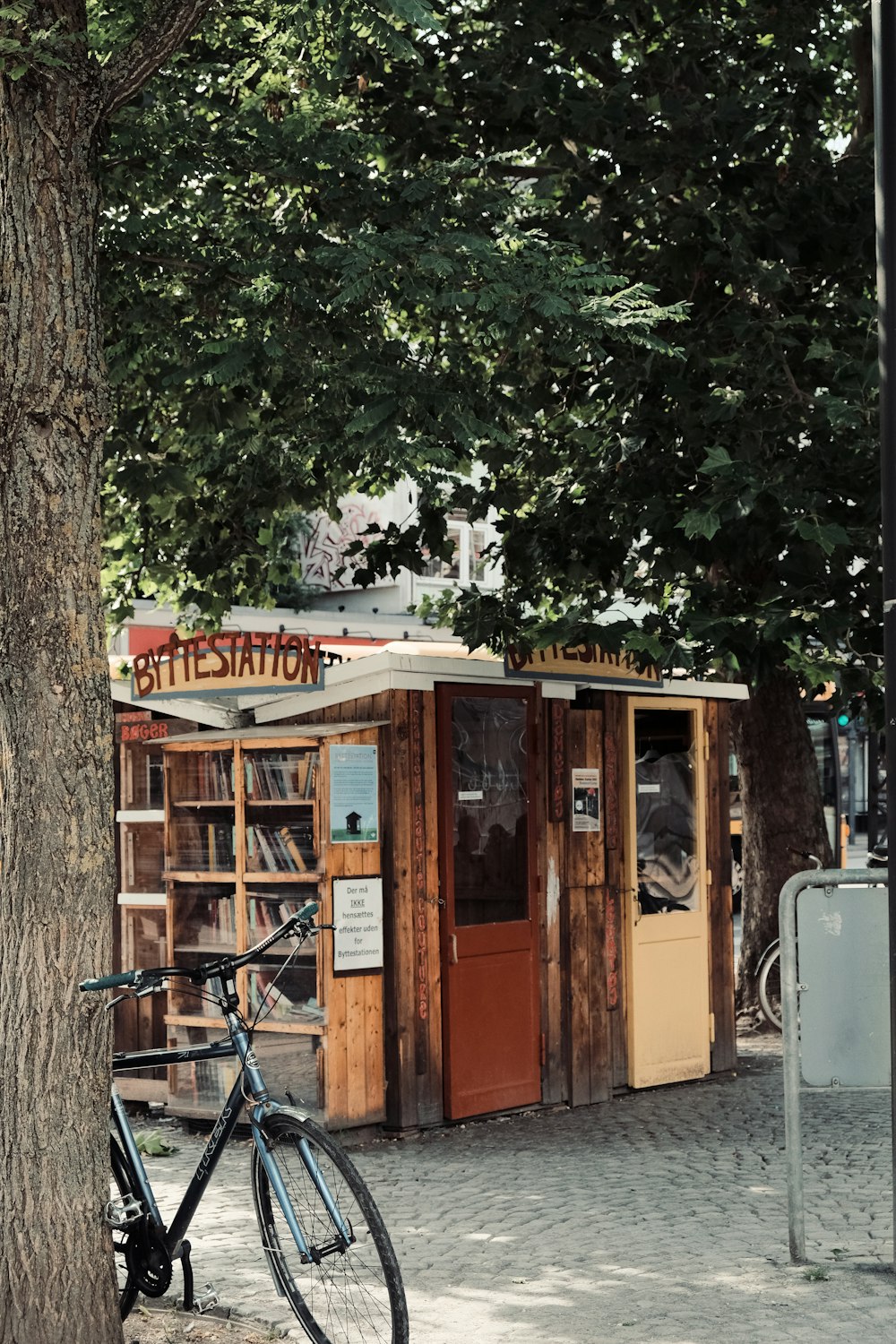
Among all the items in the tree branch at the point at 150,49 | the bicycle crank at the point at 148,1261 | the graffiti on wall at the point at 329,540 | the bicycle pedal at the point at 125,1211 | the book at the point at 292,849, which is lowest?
the bicycle crank at the point at 148,1261

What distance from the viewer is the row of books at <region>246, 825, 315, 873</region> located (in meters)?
9.19

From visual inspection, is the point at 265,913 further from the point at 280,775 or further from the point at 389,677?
the point at 389,677

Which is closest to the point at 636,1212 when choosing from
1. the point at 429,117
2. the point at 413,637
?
the point at 429,117

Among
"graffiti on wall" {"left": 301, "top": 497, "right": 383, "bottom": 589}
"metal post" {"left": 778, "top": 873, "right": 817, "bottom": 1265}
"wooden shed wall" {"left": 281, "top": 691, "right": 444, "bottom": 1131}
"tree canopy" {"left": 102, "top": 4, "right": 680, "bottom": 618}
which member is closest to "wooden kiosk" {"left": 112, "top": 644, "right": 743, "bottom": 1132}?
"wooden shed wall" {"left": 281, "top": 691, "right": 444, "bottom": 1131}

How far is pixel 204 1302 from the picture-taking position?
5.56 m

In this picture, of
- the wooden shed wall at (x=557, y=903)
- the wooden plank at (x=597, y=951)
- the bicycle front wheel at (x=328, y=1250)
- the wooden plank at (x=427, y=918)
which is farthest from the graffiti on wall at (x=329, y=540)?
the bicycle front wheel at (x=328, y=1250)

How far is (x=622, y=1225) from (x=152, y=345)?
4.25 m

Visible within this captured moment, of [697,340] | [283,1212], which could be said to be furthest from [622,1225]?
[697,340]

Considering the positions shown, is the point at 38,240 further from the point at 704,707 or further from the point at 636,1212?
the point at 704,707

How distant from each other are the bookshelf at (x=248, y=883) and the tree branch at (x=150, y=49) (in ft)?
13.6

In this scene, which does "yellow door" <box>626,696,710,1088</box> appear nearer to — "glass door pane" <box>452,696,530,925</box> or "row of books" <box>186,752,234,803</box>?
"glass door pane" <box>452,696,530,925</box>

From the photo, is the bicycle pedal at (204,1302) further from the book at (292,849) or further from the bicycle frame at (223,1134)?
the book at (292,849)

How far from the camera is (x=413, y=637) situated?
1251 inches

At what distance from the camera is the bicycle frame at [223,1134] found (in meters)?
5.01
